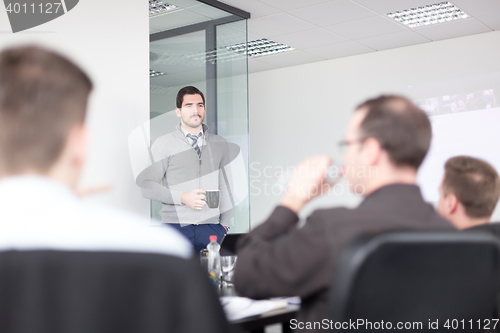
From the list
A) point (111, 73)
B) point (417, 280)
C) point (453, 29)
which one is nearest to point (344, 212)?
point (417, 280)

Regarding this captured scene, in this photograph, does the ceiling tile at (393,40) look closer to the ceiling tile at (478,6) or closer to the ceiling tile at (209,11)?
the ceiling tile at (478,6)

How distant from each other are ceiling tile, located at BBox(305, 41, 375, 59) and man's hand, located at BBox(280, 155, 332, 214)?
4888mm

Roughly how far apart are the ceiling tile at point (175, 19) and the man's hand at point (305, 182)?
10.6 feet

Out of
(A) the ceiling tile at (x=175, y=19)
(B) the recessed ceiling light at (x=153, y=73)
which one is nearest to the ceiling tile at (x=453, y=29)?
(A) the ceiling tile at (x=175, y=19)

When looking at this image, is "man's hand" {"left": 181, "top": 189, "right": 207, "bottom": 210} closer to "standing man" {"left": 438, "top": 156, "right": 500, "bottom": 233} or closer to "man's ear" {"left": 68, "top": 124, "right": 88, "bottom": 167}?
"standing man" {"left": 438, "top": 156, "right": 500, "bottom": 233}

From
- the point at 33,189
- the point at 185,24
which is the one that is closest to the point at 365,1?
A: the point at 185,24

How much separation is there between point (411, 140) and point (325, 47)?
5095mm

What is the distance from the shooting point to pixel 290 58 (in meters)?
6.50

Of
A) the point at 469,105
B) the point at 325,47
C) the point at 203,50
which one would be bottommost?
the point at 469,105

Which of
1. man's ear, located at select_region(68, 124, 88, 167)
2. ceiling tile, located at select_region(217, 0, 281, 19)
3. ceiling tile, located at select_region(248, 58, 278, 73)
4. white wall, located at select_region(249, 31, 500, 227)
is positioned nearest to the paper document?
man's ear, located at select_region(68, 124, 88, 167)

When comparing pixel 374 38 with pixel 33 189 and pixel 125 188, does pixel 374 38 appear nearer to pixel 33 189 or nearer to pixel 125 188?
pixel 125 188

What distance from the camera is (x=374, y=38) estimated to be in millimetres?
5750

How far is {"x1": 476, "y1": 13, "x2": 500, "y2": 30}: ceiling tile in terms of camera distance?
5094mm

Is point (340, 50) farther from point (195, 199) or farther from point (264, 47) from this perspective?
point (195, 199)
